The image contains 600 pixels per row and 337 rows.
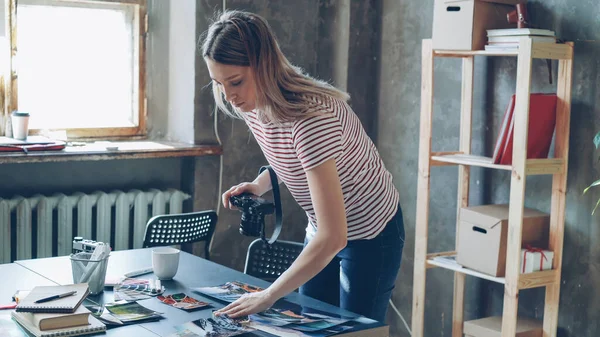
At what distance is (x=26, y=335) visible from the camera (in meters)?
1.66

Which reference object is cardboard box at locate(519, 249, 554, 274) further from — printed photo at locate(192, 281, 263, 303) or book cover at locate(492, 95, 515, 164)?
printed photo at locate(192, 281, 263, 303)

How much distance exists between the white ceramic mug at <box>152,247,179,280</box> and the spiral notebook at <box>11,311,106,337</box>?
14.7 inches

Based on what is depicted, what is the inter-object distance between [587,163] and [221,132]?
1.74 metres

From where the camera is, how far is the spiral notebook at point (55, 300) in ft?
5.59

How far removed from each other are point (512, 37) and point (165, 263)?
159cm

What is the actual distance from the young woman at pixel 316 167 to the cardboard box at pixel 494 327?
1067 mm

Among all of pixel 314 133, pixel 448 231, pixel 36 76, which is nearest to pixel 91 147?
pixel 36 76

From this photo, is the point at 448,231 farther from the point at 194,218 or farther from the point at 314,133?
the point at 314,133

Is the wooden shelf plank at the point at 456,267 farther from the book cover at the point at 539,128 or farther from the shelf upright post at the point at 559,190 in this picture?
the book cover at the point at 539,128

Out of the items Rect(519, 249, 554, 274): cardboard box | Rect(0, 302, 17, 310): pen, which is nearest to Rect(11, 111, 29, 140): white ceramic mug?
Rect(0, 302, 17, 310): pen

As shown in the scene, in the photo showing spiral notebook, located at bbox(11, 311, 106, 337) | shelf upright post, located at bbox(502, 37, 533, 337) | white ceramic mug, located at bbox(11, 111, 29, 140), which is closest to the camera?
spiral notebook, located at bbox(11, 311, 106, 337)

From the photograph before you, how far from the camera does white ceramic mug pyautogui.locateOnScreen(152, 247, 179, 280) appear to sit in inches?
82.7

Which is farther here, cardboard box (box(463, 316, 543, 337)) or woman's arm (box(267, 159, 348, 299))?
cardboard box (box(463, 316, 543, 337))

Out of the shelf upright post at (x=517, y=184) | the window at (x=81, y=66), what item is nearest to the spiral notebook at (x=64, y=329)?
the shelf upright post at (x=517, y=184)
